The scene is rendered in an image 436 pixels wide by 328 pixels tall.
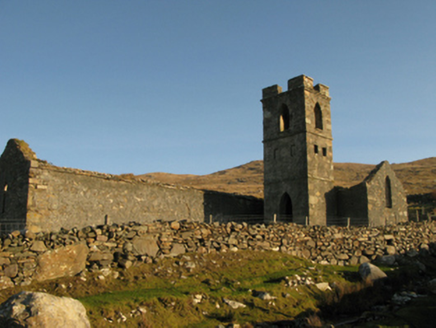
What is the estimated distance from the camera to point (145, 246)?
14.9 m

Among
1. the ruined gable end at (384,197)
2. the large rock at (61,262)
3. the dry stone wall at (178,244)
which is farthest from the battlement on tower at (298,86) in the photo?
the large rock at (61,262)

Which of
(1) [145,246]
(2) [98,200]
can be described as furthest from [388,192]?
(1) [145,246]

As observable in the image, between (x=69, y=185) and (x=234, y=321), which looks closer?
(x=234, y=321)

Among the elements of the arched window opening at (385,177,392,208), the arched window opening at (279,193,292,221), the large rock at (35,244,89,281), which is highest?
the arched window opening at (385,177,392,208)

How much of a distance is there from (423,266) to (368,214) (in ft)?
18.7

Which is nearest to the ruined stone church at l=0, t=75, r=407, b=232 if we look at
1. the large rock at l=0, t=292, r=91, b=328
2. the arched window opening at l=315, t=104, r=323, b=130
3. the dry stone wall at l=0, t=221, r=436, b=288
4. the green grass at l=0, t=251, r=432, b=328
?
the arched window opening at l=315, t=104, r=323, b=130

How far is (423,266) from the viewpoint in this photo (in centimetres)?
2016

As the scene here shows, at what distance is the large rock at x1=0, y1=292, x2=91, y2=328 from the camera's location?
27.5ft

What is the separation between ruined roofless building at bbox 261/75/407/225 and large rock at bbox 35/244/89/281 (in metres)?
14.9

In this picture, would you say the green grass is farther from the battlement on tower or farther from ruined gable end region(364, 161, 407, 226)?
the battlement on tower

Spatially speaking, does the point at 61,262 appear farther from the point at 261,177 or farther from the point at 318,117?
the point at 261,177

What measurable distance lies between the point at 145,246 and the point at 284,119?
53.6ft

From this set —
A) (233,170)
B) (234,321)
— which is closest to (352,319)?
(234,321)

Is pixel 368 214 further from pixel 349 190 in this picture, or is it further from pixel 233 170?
pixel 233 170
